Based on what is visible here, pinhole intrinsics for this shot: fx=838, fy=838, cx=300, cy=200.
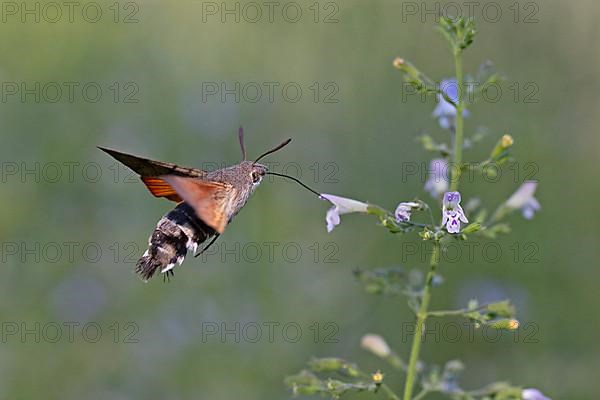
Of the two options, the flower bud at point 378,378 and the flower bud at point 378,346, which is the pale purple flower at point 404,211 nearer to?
the flower bud at point 378,378

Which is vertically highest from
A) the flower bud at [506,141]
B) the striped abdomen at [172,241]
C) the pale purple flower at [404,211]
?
the flower bud at [506,141]

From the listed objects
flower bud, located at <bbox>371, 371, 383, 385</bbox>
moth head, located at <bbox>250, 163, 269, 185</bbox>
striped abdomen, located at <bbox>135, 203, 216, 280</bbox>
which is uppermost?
moth head, located at <bbox>250, 163, 269, 185</bbox>

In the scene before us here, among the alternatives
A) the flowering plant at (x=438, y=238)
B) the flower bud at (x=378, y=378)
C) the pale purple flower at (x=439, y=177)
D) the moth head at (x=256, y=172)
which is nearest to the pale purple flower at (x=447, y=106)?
the flowering plant at (x=438, y=238)

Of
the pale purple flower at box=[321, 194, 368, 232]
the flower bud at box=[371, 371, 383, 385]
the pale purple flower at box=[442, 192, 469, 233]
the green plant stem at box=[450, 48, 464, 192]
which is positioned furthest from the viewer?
the pale purple flower at box=[321, 194, 368, 232]

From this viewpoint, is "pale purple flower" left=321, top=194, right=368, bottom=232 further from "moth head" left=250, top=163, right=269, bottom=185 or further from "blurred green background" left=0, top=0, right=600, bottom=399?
"blurred green background" left=0, top=0, right=600, bottom=399

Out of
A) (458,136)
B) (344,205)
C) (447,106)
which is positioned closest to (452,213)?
(458,136)

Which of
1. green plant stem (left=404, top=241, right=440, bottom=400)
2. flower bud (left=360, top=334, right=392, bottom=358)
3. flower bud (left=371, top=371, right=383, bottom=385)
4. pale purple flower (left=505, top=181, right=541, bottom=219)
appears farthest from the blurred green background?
green plant stem (left=404, top=241, right=440, bottom=400)

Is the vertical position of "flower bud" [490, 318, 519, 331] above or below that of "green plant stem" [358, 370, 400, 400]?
above

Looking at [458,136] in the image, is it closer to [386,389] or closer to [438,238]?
[438,238]
